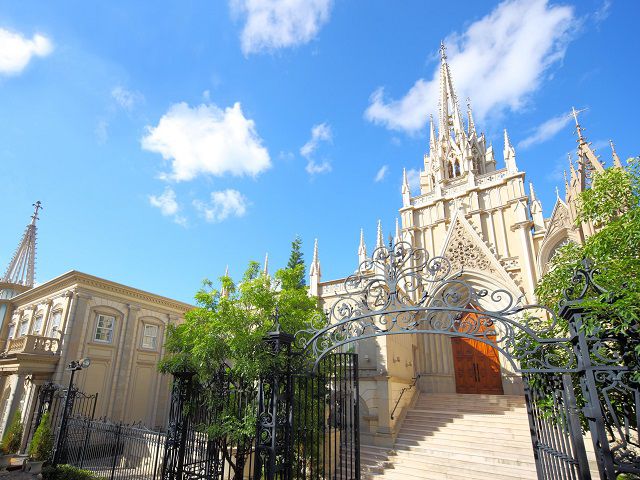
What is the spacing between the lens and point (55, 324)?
19016 millimetres

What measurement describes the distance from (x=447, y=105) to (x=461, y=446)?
69.1ft

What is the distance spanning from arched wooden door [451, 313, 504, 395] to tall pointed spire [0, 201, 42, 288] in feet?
102

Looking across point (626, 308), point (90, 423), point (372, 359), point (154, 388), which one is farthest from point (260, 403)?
point (154, 388)

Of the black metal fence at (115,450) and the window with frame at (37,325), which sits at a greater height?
the window with frame at (37,325)

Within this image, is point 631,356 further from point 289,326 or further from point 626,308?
point 289,326

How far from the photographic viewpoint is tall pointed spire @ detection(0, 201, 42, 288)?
28.9 m

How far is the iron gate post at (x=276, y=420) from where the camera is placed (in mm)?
5094

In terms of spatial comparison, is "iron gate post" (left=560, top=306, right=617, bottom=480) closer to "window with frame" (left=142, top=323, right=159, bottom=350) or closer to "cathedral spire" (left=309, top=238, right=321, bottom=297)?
"cathedral spire" (left=309, top=238, right=321, bottom=297)

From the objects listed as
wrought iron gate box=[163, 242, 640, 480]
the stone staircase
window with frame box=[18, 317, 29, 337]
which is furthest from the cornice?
the stone staircase

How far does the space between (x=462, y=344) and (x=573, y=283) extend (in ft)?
43.1

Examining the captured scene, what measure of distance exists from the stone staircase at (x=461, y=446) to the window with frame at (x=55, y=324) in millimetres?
16333

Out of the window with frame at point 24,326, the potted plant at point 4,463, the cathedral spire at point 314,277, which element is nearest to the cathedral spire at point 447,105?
the cathedral spire at point 314,277

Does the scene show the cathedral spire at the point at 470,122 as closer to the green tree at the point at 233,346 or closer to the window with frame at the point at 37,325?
the green tree at the point at 233,346

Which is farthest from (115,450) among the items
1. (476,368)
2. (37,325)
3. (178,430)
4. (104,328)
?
(37,325)
